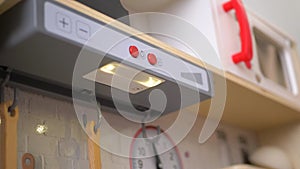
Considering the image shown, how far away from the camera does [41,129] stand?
37.3 inches

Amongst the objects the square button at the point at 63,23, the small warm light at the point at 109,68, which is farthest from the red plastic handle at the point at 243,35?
the square button at the point at 63,23

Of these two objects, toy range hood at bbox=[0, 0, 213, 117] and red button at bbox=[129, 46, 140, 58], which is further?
red button at bbox=[129, 46, 140, 58]

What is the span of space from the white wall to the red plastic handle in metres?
0.63

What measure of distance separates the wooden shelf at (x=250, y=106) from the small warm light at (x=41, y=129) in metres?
0.29

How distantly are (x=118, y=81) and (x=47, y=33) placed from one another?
0.27m

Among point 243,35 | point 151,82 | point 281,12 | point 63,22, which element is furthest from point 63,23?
point 281,12

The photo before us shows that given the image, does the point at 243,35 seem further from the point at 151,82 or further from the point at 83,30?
the point at 83,30

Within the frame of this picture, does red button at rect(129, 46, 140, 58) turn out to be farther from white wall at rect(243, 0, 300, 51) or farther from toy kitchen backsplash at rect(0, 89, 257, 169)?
white wall at rect(243, 0, 300, 51)

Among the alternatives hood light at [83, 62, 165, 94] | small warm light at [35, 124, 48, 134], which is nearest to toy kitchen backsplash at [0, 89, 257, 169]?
small warm light at [35, 124, 48, 134]

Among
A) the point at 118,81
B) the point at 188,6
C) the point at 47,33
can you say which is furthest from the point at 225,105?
the point at 47,33

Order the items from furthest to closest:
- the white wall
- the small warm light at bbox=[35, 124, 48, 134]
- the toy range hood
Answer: the white wall < the small warm light at bbox=[35, 124, 48, 134] < the toy range hood

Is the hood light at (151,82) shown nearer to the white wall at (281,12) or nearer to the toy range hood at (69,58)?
the toy range hood at (69,58)

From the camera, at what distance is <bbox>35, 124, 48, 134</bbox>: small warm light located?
94cm

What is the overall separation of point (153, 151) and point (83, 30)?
0.53m
